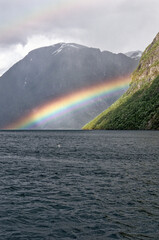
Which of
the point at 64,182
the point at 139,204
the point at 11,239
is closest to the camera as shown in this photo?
the point at 11,239

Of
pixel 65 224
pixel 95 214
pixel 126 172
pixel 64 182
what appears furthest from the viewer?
pixel 126 172

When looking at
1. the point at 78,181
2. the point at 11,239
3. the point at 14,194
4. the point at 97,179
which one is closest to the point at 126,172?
the point at 97,179

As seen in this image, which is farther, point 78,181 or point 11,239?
point 78,181

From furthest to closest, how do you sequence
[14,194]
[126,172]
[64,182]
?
[126,172] → [64,182] → [14,194]

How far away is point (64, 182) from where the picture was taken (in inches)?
1200

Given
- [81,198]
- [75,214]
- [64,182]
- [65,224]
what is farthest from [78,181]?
[65,224]

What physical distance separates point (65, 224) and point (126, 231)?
411 cm

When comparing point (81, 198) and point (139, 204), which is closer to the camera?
point (139, 204)

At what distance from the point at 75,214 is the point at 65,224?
6.85 ft

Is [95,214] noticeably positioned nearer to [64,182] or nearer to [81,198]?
[81,198]

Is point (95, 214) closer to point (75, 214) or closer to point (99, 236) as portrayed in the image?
point (75, 214)

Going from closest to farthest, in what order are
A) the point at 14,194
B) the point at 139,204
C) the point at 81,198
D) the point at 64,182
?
the point at 139,204, the point at 81,198, the point at 14,194, the point at 64,182

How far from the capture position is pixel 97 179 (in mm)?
31562

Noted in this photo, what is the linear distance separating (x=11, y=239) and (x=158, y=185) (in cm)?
1795
